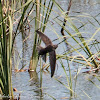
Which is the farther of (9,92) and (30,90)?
(30,90)

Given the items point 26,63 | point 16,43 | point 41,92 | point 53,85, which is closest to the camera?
point 41,92

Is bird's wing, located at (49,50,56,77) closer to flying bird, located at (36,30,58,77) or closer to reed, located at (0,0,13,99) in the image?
flying bird, located at (36,30,58,77)

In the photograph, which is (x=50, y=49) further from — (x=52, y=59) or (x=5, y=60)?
(x=5, y=60)

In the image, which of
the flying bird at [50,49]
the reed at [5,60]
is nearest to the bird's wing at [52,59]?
the flying bird at [50,49]

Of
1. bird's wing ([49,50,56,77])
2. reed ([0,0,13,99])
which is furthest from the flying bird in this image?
reed ([0,0,13,99])

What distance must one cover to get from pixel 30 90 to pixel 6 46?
1.61 ft

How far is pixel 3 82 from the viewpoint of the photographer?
2092 mm

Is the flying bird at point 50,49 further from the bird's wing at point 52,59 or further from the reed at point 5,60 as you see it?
the reed at point 5,60

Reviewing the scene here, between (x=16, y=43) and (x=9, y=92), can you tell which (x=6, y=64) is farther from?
(x=16, y=43)

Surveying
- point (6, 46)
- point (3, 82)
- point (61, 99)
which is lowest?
point (61, 99)

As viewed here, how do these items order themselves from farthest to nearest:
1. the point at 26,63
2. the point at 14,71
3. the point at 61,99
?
1. the point at 26,63
2. the point at 14,71
3. the point at 61,99

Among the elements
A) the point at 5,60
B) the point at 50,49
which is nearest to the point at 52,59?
the point at 50,49

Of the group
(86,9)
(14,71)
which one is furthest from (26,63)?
(86,9)

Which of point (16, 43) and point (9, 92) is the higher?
point (16, 43)
